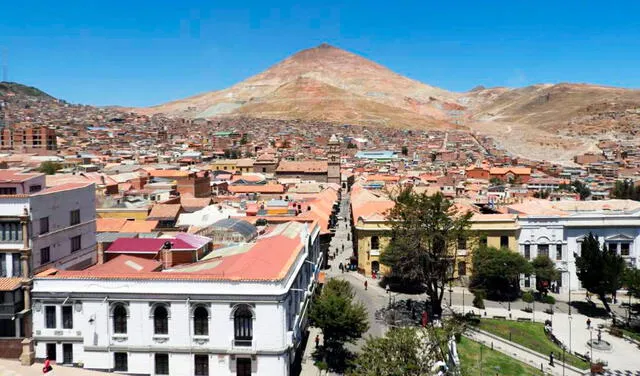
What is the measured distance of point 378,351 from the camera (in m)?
15.5

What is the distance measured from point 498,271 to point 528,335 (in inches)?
205

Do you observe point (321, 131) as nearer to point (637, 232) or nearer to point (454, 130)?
point (454, 130)

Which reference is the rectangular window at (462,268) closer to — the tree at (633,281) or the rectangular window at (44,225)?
the tree at (633,281)

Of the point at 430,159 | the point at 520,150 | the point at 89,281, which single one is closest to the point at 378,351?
the point at 89,281

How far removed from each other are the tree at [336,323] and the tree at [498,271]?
1115cm

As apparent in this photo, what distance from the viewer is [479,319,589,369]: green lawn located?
864 inches

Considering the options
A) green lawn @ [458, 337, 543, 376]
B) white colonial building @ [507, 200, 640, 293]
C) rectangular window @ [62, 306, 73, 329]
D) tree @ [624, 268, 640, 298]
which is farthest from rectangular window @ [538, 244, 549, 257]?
rectangular window @ [62, 306, 73, 329]

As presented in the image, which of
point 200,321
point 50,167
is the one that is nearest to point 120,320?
point 200,321

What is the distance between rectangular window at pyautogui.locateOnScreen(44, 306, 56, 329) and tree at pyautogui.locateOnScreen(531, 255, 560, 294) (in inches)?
934

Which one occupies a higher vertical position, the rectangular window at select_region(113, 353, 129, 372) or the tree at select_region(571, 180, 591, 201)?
the tree at select_region(571, 180, 591, 201)

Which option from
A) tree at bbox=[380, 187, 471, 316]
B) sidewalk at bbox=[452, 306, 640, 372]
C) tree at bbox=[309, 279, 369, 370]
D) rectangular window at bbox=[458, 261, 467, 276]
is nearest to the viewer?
tree at bbox=[309, 279, 369, 370]

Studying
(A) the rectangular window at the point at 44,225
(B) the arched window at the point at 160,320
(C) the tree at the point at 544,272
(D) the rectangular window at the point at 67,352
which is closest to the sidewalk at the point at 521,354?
(C) the tree at the point at 544,272

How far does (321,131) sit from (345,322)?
146m

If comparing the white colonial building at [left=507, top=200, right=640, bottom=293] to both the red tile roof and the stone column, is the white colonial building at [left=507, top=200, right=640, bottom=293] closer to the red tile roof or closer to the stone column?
the red tile roof
